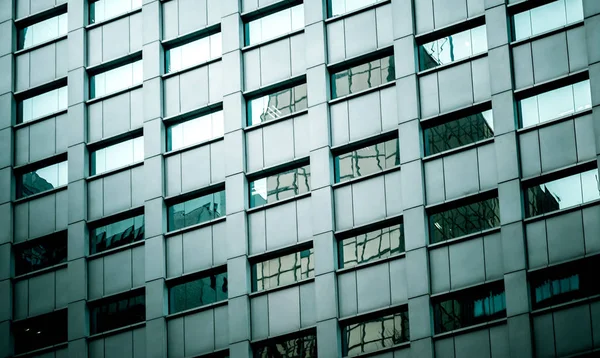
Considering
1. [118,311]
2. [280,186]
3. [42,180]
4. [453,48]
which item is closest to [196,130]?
[280,186]

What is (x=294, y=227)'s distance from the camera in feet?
179

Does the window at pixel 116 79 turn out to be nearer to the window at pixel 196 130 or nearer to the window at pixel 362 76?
the window at pixel 196 130

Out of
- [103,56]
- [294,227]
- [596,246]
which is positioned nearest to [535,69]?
[596,246]

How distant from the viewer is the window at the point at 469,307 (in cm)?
5028

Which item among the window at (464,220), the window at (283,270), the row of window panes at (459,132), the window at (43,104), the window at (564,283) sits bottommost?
the window at (564,283)

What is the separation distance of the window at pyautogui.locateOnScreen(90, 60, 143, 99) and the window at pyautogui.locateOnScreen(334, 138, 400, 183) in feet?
35.5

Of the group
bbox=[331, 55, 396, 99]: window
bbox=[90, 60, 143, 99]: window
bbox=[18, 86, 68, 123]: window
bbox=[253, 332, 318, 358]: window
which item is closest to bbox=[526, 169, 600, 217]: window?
bbox=[331, 55, 396, 99]: window

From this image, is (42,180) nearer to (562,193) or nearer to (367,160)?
(367,160)

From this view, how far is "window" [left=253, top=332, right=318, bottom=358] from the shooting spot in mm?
53219

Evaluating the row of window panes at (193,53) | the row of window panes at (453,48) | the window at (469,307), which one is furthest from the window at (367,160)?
the row of window panes at (193,53)

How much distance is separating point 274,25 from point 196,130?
542 cm

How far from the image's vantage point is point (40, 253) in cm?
6069

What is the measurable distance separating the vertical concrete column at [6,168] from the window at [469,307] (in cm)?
1938

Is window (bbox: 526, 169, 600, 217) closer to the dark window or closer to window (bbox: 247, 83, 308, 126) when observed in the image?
window (bbox: 247, 83, 308, 126)
